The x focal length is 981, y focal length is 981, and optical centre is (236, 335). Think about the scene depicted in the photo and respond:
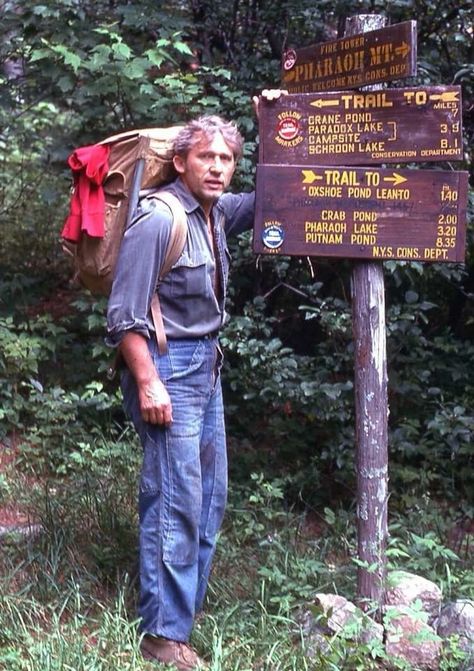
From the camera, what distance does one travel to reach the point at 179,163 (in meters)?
4.09

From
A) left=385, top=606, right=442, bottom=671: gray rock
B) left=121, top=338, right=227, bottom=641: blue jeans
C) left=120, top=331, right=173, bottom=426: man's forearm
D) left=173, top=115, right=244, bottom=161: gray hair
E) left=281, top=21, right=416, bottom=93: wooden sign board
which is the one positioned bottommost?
left=385, top=606, right=442, bottom=671: gray rock

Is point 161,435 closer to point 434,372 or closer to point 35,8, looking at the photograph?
point 434,372

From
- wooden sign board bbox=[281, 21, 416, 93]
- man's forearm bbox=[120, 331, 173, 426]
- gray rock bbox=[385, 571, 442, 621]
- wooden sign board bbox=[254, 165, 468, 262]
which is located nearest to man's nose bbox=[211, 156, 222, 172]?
wooden sign board bbox=[254, 165, 468, 262]

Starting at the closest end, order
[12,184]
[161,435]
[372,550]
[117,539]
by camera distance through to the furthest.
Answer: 1. [161,435]
2. [372,550]
3. [117,539]
4. [12,184]

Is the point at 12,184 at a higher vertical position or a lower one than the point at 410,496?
higher

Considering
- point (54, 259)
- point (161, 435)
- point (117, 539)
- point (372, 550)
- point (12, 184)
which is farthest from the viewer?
A: point (12, 184)

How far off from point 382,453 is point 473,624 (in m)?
0.81

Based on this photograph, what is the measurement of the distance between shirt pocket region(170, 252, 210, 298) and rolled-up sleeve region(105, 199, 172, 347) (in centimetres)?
11

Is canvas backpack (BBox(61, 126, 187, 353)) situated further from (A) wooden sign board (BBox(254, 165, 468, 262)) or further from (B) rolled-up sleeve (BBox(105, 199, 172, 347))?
(A) wooden sign board (BBox(254, 165, 468, 262))

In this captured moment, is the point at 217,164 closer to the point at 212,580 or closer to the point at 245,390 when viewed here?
the point at 212,580

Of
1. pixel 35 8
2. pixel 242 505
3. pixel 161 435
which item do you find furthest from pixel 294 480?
pixel 35 8

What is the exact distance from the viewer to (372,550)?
430 centimetres

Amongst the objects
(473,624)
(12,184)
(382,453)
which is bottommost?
(473,624)

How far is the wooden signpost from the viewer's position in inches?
163
